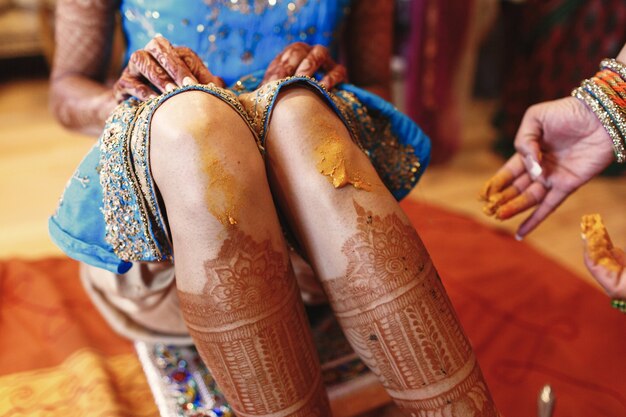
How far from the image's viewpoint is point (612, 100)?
2.75 ft

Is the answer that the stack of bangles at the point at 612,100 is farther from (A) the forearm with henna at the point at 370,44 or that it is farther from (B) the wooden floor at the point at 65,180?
(B) the wooden floor at the point at 65,180

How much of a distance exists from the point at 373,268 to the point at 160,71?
36 centimetres

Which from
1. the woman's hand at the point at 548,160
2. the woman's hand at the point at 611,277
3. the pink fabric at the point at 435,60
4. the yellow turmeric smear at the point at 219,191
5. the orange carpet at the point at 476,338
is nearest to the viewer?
the yellow turmeric smear at the point at 219,191

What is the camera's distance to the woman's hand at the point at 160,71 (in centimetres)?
74

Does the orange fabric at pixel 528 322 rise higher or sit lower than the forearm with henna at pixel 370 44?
lower

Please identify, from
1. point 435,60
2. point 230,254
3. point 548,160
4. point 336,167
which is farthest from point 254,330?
point 435,60

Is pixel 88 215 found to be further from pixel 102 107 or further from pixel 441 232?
pixel 441 232

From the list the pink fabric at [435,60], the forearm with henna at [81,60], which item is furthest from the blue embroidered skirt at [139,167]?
the pink fabric at [435,60]

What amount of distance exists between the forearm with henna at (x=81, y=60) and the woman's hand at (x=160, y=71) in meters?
0.19

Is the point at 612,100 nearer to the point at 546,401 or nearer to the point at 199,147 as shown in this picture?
the point at 546,401

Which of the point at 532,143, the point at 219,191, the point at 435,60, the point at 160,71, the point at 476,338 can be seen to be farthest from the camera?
the point at 435,60

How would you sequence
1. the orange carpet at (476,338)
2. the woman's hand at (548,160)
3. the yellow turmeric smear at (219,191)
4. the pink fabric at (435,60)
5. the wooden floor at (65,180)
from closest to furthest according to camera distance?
the yellow turmeric smear at (219,191) < the woman's hand at (548,160) < the orange carpet at (476,338) < the wooden floor at (65,180) < the pink fabric at (435,60)

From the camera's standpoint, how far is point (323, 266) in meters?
0.71

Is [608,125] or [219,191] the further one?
[608,125]
